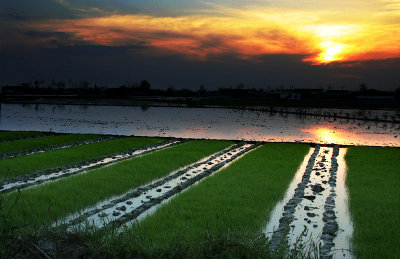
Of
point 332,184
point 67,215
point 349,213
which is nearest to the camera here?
point 67,215

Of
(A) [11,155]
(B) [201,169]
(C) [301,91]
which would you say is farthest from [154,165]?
(C) [301,91]

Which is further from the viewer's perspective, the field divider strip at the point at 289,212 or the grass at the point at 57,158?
the grass at the point at 57,158

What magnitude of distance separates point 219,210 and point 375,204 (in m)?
3.51

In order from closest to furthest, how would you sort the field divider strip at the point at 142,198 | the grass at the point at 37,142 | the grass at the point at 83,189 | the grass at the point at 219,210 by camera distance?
the grass at the point at 219,210 → the field divider strip at the point at 142,198 → the grass at the point at 83,189 → the grass at the point at 37,142

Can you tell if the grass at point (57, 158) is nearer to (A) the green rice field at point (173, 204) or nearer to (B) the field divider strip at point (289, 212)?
(A) the green rice field at point (173, 204)

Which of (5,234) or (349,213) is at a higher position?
(5,234)

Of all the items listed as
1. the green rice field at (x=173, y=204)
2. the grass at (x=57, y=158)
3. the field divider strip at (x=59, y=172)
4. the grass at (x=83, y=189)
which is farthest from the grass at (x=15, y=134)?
the grass at (x=83, y=189)

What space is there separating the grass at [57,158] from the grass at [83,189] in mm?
1680

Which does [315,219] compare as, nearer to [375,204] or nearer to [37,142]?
[375,204]

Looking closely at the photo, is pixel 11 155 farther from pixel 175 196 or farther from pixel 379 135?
pixel 379 135

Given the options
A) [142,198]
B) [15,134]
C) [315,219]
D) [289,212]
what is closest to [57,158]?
[142,198]

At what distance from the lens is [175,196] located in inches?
337

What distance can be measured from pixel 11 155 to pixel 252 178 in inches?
378

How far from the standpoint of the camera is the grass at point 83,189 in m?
6.84
